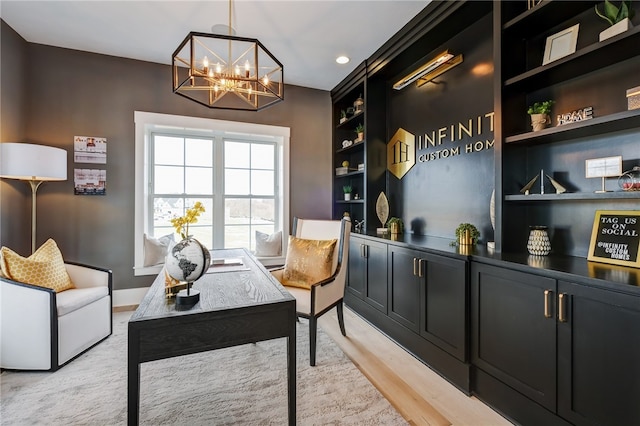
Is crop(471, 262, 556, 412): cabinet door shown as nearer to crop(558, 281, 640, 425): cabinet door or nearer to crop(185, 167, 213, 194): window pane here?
crop(558, 281, 640, 425): cabinet door

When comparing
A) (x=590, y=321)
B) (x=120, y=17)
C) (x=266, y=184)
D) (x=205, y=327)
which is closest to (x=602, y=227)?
(x=590, y=321)

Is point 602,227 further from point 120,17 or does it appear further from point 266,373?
point 120,17

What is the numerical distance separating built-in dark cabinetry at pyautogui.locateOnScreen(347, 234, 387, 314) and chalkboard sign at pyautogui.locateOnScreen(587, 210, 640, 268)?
151 cm

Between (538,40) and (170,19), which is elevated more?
(170,19)

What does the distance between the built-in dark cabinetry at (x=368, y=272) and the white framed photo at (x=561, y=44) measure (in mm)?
1829

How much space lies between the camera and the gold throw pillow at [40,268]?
2.23 meters

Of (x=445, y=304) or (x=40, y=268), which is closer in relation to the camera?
(x=445, y=304)

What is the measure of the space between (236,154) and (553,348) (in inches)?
149

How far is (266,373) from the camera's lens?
7.19 ft

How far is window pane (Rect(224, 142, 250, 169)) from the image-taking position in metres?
4.05

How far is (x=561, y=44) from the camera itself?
1.88 m

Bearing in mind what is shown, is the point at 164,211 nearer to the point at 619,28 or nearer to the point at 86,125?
the point at 86,125

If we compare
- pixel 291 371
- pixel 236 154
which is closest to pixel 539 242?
pixel 291 371

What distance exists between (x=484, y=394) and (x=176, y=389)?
2.01m
